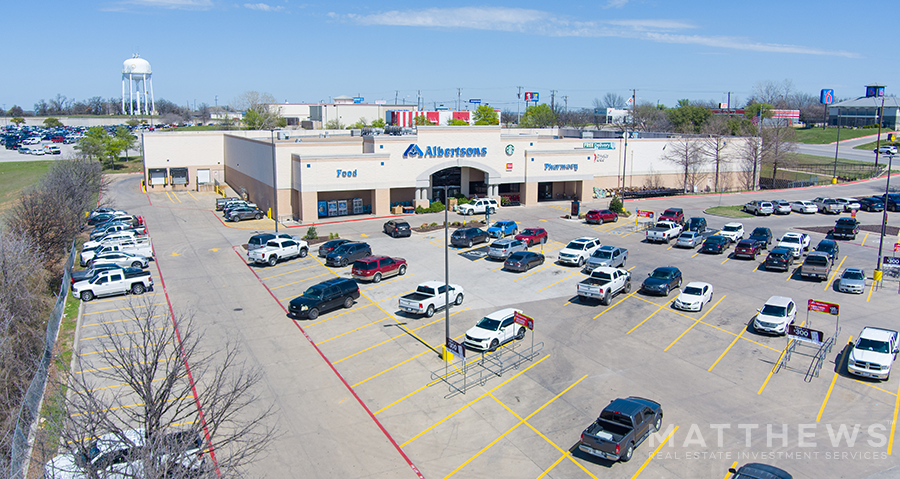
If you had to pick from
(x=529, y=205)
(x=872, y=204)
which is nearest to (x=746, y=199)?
(x=872, y=204)

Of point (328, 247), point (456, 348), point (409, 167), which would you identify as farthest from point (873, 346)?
point (409, 167)

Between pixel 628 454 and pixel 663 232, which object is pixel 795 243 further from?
pixel 628 454

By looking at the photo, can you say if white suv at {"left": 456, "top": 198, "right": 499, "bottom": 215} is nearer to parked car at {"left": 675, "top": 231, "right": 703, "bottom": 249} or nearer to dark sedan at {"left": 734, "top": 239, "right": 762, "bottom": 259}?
parked car at {"left": 675, "top": 231, "right": 703, "bottom": 249}

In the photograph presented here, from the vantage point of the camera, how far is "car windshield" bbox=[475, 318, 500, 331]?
1055 inches

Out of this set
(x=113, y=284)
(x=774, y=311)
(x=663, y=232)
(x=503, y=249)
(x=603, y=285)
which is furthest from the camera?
(x=663, y=232)

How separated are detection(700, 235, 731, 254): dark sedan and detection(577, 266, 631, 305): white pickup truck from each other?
12.6 metres

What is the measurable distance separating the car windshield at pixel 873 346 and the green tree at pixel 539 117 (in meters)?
121

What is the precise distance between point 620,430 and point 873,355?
497 inches

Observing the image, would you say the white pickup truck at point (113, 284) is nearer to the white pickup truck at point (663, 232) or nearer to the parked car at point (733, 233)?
the white pickup truck at point (663, 232)

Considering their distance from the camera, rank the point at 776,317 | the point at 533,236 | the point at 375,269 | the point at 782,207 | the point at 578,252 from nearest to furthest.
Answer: the point at 776,317, the point at 375,269, the point at 578,252, the point at 533,236, the point at 782,207

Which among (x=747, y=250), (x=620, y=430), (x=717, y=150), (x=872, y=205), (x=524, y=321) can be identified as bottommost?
(x=620, y=430)

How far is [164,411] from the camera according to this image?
1454 cm

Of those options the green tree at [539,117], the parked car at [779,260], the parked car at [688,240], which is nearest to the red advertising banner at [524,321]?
the parked car at [779,260]

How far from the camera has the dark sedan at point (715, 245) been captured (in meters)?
43.0
